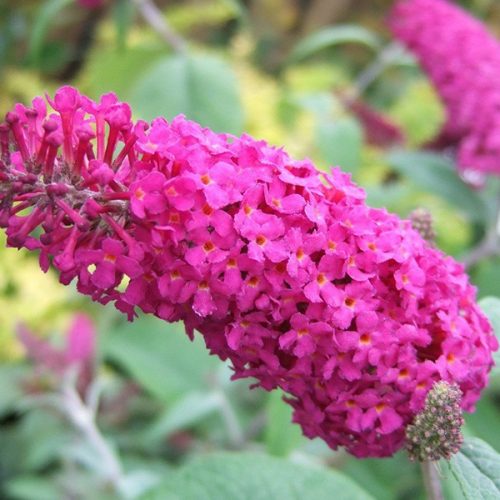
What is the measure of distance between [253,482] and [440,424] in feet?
1.68

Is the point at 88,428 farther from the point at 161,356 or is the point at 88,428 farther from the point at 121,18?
the point at 121,18

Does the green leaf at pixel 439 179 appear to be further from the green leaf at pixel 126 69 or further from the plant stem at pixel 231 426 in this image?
the green leaf at pixel 126 69

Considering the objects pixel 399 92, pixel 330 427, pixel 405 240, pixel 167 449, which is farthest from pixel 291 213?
pixel 399 92

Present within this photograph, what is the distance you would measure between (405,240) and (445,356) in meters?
0.16

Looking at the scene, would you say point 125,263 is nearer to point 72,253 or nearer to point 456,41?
point 72,253

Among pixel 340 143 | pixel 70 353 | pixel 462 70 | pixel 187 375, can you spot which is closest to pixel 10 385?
pixel 70 353

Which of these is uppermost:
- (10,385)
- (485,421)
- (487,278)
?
(487,278)

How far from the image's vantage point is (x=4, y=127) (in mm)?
938

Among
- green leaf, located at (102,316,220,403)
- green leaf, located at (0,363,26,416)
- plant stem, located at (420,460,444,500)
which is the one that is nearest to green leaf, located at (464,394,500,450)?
green leaf, located at (102,316,220,403)

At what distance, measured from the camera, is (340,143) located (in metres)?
2.54

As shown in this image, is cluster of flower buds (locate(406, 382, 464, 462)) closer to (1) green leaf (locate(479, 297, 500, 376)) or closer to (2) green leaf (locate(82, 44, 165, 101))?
(1) green leaf (locate(479, 297, 500, 376))

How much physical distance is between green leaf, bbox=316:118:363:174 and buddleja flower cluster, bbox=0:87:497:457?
144cm

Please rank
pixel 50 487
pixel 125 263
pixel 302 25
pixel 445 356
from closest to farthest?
pixel 125 263
pixel 445 356
pixel 50 487
pixel 302 25

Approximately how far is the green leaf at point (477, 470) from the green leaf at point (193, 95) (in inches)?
56.7
